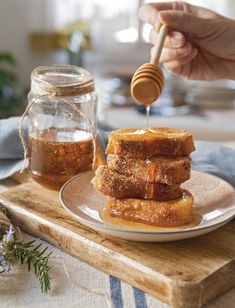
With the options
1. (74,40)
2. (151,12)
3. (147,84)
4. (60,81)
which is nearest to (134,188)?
(147,84)

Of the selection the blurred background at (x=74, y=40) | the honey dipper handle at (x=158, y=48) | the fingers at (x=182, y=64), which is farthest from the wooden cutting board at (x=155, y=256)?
the blurred background at (x=74, y=40)

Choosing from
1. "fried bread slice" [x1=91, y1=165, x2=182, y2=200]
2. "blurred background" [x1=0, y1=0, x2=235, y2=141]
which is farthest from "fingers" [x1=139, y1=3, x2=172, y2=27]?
"blurred background" [x1=0, y1=0, x2=235, y2=141]

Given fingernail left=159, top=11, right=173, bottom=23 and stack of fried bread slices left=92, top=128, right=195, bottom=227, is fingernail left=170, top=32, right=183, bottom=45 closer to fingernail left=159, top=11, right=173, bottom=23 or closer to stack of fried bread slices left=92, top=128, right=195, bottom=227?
fingernail left=159, top=11, right=173, bottom=23

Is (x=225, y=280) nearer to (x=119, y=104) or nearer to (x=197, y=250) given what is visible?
(x=197, y=250)

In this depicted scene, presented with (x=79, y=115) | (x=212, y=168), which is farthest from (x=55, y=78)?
(x=212, y=168)

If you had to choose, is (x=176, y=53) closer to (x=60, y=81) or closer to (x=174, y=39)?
(x=174, y=39)

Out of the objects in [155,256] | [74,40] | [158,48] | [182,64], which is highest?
[158,48]
